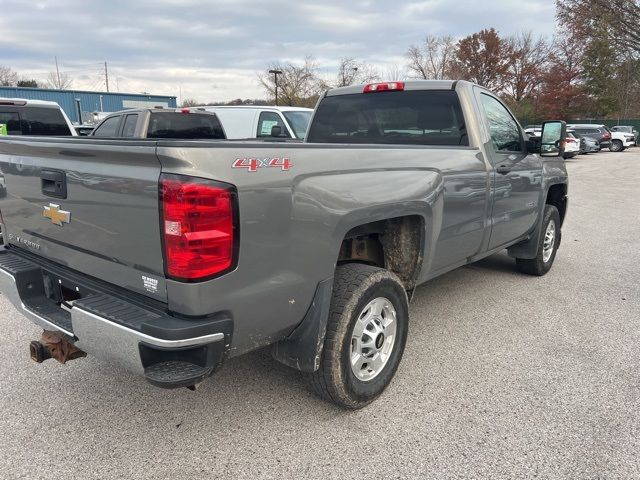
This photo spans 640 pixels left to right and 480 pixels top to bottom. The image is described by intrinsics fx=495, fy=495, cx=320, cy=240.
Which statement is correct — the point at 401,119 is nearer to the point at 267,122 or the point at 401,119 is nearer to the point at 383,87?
the point at 383,87

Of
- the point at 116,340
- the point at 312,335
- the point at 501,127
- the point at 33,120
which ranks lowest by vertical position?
the point at 312,335

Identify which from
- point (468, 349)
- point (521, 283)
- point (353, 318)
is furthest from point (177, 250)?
point (521, 283)

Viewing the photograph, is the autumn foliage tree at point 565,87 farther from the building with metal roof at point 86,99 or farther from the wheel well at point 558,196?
the wheel well at point 558,196

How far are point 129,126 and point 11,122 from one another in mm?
1844

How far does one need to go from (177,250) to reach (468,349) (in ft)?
8.44

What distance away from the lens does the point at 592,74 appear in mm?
46094

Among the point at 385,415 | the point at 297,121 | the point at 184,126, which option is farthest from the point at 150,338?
the point at 297,121

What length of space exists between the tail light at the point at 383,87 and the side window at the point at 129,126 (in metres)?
5.65

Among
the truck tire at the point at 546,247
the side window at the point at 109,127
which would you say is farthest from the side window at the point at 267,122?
the truck tire at the point at 546,247

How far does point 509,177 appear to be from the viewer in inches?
173

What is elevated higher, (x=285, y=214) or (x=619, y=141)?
(x=619, y=141)

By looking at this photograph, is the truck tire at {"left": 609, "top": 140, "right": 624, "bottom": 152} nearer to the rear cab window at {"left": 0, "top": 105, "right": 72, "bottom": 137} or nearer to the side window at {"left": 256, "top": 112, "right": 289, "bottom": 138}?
the side window at {"left": 256, "top": 112, "right": 289, "bottom": 138}

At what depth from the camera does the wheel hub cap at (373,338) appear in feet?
9.56

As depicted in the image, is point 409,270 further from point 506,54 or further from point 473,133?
point 506,54
